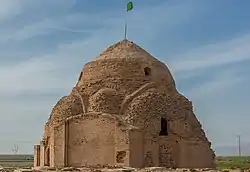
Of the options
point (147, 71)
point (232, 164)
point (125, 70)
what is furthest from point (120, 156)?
point (232, 164)

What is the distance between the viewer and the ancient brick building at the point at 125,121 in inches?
1271

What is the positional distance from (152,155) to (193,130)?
4.33m

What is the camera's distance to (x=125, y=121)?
32.7 meters

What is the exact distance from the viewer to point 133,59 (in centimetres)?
3631

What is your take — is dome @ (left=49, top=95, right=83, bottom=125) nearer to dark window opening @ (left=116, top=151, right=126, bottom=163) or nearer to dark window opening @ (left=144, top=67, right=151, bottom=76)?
dark window opening @ (left=116, top=151, right=126, bottom=163)

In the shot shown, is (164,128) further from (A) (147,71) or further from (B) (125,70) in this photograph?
(B) (125,70)

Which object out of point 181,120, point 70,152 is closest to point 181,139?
point 181,120

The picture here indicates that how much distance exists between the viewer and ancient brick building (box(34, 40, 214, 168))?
106 ft

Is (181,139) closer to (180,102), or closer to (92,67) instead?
(180,102)

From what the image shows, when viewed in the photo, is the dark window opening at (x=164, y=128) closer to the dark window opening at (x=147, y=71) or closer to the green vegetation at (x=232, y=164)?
the dark window opening at (x=147, y=71)

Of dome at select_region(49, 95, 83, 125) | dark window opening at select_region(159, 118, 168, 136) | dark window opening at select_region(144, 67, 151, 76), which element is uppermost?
dark window opening at select_region(144, 67, 151, 76)

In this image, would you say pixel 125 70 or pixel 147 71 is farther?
pixel 147 71

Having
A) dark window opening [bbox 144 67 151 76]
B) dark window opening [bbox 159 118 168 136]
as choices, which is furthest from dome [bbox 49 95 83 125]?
dark window opening [bbox 159 118 168 136]

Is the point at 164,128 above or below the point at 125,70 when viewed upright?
below
